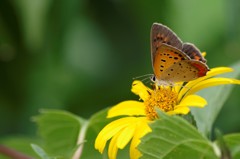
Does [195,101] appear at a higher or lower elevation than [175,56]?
lower

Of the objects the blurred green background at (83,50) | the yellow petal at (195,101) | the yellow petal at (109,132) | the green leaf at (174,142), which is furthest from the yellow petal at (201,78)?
the blurred green background at (83,50)

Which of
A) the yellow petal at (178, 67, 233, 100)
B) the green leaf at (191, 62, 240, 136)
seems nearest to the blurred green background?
the green leaf at (191, 62, 240, 136)

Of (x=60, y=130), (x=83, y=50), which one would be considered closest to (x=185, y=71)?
(x=60, y=130)

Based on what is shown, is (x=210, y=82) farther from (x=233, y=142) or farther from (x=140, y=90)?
(x=233, y=142)

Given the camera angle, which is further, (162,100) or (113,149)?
(162,100)

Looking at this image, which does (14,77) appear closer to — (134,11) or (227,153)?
(134,11)

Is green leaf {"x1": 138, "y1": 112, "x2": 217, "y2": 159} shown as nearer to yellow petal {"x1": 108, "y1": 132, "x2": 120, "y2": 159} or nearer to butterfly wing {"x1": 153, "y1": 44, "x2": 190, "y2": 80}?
yellow petal {"x1": 108, "y1": 132, "x2": 120, "y2": 159}
